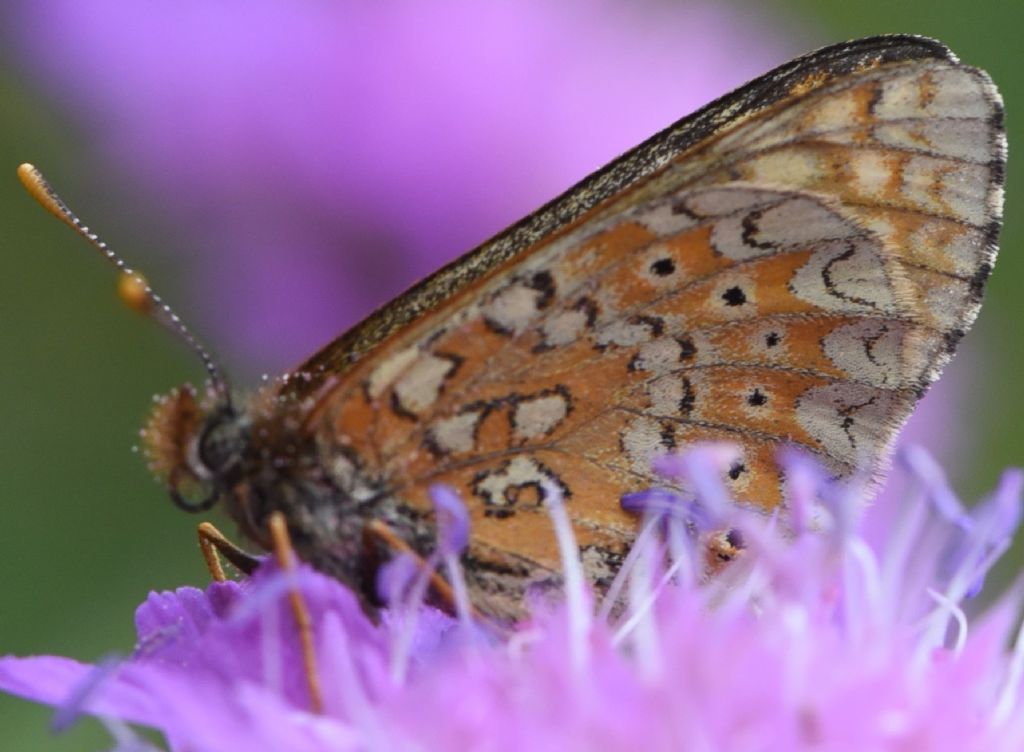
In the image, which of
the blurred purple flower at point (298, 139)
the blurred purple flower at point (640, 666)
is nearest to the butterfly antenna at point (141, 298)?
the blurred purple flower at point (640, 666)

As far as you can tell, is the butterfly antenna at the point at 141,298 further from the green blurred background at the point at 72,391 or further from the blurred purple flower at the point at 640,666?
the green blurred background at the point at 72,391

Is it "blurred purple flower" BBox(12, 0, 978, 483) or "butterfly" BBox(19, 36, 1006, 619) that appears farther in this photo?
"blurred purple flower" BBox(12, 0, 978, 483)

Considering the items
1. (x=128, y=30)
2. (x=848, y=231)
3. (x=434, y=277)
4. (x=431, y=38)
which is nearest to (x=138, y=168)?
(x=128, y=30)

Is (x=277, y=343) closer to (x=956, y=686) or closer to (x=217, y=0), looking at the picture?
(x=217, y=0)

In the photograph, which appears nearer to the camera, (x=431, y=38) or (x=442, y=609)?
(x=442, y=609)

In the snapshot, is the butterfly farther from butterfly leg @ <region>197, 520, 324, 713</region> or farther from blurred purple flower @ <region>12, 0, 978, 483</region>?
blurred purple flower @ <region>12, 0, 978, 483</region>

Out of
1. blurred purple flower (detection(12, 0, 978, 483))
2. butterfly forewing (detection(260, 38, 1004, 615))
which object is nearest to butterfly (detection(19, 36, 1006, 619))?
butterfly forewing (detection(260, 38, 1004, 615))

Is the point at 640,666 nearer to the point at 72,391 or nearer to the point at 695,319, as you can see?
the point at 695,319
